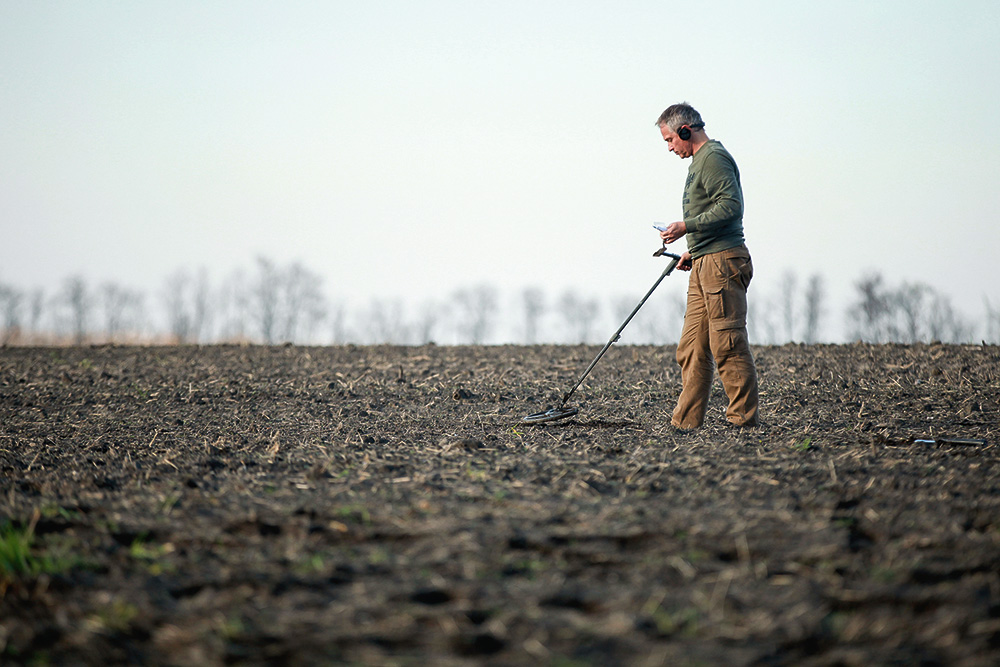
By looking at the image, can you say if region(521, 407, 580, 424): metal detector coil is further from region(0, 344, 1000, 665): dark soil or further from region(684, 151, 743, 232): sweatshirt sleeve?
region(684, 151, 743, 232): sweatshirt sleeve

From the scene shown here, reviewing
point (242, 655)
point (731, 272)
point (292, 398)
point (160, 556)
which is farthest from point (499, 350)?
point (242, 655)

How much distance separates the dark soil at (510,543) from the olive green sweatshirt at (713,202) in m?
1.40

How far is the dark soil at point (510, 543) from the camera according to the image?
202 centimetres

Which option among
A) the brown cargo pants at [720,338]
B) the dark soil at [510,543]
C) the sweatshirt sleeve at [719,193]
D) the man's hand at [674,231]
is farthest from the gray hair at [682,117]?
the dark soil at [510,543]

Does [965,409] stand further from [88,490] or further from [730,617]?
[88,490]

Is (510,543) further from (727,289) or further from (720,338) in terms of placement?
(727,289)

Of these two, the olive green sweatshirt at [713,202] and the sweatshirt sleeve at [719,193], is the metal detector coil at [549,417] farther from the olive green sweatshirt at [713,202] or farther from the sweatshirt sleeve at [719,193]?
the sweatshirt sleeve at [719,193]

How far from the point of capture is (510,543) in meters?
2.67

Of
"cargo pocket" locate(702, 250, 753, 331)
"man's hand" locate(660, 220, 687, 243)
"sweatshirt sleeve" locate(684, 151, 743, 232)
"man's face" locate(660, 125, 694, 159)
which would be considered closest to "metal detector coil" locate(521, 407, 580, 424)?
"cargo pocket" locate(702, 250, 753, 331)

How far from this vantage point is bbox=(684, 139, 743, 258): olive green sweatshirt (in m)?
5.36

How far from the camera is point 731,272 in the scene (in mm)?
5402

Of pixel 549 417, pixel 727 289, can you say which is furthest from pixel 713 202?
pixel 549 417

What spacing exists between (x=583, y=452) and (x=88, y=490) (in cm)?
275

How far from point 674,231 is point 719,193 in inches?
16.3
